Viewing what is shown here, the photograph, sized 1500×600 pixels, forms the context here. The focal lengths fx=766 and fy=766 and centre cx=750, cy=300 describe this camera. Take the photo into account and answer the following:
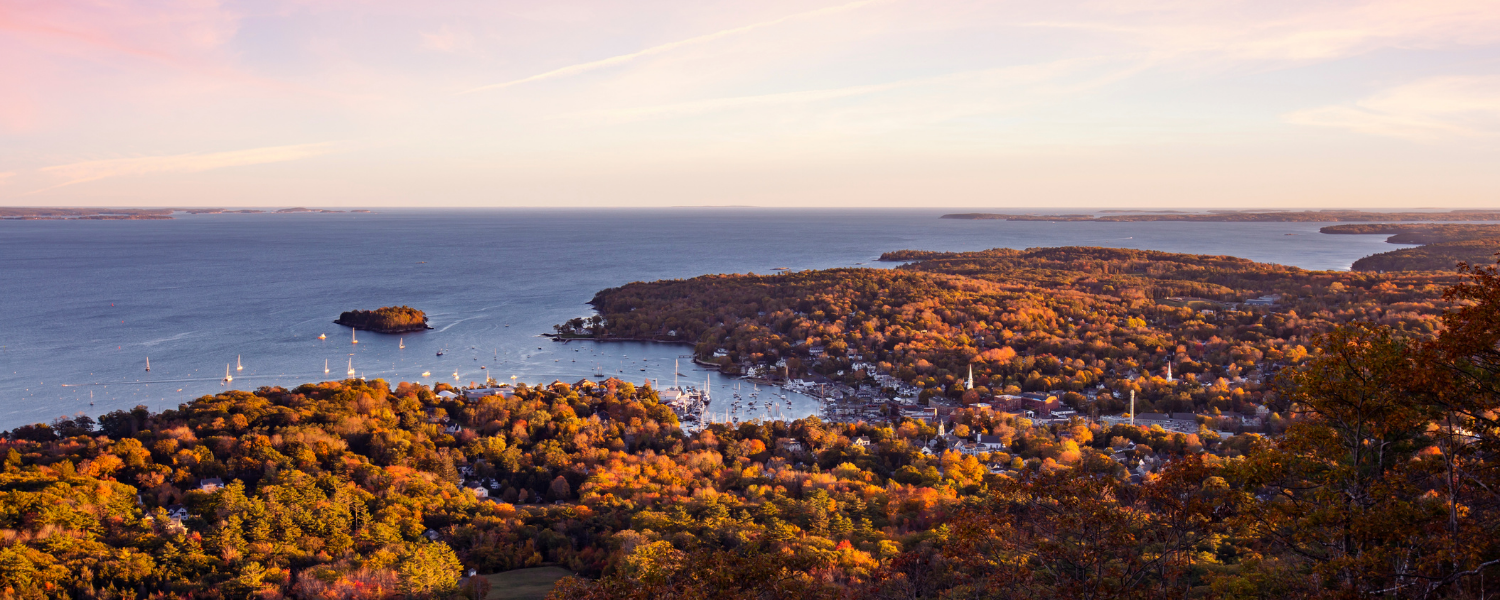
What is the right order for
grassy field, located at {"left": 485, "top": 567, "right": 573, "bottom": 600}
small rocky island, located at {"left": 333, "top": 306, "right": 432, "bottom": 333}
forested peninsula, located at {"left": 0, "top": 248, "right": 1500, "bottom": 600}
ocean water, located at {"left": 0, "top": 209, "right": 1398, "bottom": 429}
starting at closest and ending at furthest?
forested peninsula, located at {"left": 0, "top": 248, "right": 1500, "bottom": 600}
grassy field, located at {"left": 485, "top": 567, "right": 573, "bottom": 600}
ocean water, located at {"left": 0, "top": 209, "right": 1398, "bottom": 429}
small rocky island, located at {"left": 333, "top": 306, "right": 432, "bottom": 333}

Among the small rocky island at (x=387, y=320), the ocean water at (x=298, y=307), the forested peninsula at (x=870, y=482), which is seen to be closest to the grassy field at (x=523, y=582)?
the forested peninsula at (x=870, y=482)

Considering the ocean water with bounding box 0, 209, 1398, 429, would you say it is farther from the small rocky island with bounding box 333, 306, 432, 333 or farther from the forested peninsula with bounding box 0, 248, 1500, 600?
the forested peninsula with bounding box 0, 248, 1500, 600

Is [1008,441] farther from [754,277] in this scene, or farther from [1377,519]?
[754,277]

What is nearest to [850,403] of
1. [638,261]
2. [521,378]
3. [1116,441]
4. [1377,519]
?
[1116,441]

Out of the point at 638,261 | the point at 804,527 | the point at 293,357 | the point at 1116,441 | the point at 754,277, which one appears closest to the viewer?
the point at 804,527

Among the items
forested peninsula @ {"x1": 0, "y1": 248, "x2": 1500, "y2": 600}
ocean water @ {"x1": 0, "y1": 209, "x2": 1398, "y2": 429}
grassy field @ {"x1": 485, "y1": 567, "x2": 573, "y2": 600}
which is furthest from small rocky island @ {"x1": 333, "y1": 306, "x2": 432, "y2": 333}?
grassy field @ {"x1": 485, "y1": 567, "x2": 573, "y2": 600}

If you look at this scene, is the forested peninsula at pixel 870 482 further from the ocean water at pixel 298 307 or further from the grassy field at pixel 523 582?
the ocean water at pixel 298 307
